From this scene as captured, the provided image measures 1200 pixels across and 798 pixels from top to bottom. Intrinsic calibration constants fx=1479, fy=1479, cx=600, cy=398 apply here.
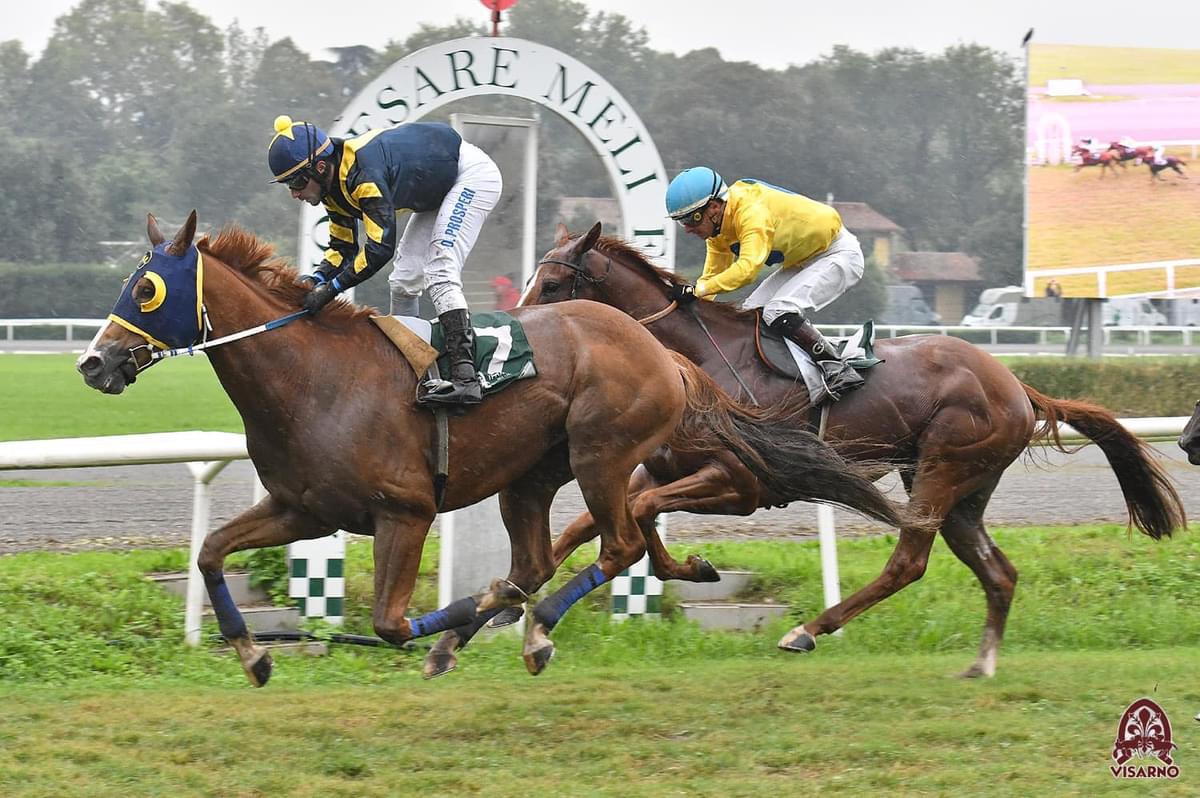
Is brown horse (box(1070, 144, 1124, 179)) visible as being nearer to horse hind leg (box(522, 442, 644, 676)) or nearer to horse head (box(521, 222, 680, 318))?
horse head (box(521, 222, 680, 318))

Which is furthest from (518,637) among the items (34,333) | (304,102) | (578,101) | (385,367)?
(304,102)

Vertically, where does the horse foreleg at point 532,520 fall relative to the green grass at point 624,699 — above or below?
above

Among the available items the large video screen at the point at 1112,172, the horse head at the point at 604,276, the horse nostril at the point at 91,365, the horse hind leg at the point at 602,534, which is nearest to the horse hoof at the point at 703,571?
the horse hind leg at the point at 602,534

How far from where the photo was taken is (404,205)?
5082 millimetres

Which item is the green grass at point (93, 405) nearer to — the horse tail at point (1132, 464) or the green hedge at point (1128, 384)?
the green hedge at point (1128, 384)

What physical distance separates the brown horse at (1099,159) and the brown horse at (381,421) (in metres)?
13.4

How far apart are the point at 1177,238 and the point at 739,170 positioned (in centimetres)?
1472

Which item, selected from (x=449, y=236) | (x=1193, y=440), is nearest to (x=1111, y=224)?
(x=1193, y=440)

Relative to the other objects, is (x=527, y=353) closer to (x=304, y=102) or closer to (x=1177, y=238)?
(x=1177, y=238)

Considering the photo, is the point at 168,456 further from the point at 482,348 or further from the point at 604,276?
the point at 604,276

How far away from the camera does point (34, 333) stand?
2567 cm

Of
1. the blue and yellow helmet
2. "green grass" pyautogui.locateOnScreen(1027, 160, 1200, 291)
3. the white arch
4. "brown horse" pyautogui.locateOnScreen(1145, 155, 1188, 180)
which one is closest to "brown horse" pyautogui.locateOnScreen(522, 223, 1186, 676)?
the white arch

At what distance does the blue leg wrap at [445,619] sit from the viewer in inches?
184

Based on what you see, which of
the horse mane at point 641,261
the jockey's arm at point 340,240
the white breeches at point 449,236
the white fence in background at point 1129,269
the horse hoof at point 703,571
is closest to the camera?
the jockey's arm at point 340,240
